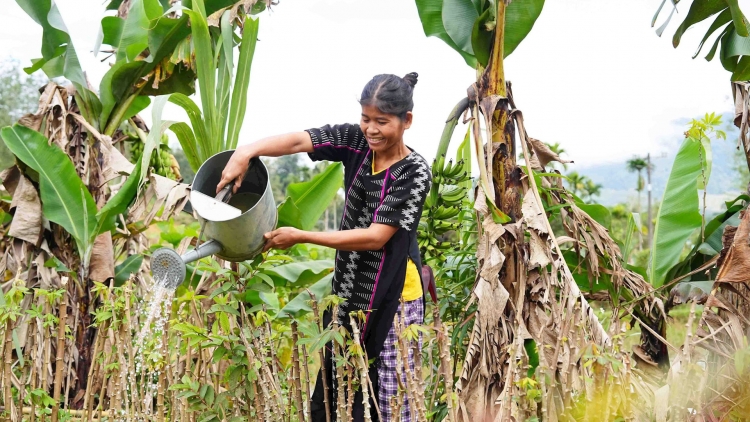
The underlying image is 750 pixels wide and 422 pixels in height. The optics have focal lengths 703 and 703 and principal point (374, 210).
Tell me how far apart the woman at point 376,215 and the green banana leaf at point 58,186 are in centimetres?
132

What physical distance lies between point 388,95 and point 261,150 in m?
0.40

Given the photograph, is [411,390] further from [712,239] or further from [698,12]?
[698,12]

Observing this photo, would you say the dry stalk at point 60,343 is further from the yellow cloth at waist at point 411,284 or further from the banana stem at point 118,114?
the banana stem at point 118,114

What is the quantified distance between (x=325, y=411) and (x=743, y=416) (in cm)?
113

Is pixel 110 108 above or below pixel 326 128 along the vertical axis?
above

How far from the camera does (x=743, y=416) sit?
5.81ft

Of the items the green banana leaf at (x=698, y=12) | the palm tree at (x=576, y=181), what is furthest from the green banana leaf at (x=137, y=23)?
the palm tree at (x=576, y=181)

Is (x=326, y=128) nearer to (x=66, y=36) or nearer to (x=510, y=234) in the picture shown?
(x=510, y=234)

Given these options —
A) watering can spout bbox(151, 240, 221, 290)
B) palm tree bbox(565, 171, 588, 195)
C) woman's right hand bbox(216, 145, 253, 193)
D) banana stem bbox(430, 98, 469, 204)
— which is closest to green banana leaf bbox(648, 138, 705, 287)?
banana stem bbox(430, 98, 469, 204)

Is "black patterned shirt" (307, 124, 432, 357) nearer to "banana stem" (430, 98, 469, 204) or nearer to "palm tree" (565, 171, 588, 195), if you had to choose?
"banana stem" (430, 98, 469, 204)

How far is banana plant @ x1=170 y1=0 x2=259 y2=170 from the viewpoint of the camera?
8.14ft

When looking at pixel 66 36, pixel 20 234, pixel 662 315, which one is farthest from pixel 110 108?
pixel 662 315

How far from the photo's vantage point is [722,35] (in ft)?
9.22

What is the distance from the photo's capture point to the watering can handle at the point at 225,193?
1889 millimetres
